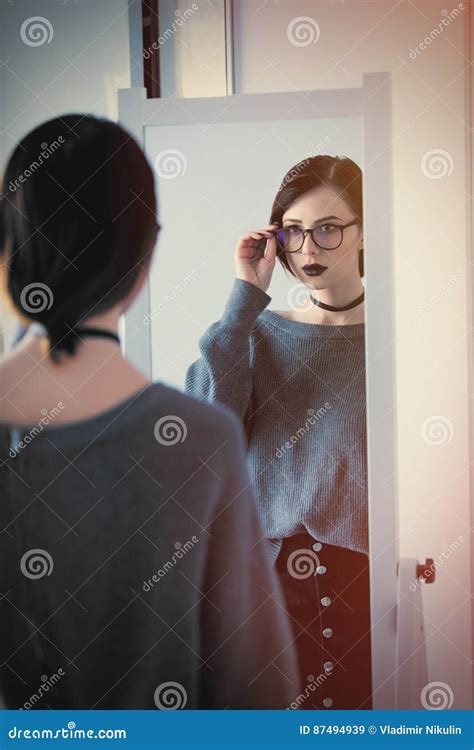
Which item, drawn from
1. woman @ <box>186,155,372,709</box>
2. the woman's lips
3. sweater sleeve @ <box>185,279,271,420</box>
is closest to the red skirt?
→ woman @ <box>186,155,372,709</box>

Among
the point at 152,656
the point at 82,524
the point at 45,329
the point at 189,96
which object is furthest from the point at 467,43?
the point at 152,656

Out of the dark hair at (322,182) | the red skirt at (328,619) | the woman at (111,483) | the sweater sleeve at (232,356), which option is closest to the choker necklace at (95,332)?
the woman at (111,483)

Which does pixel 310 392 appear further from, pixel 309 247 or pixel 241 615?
pixel 241 615

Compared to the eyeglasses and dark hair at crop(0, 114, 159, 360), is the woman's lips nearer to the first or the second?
the eyeglasses

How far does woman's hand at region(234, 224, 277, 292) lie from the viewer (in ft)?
3.69

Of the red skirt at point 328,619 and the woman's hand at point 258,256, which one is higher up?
the woman's hand at point 258,256

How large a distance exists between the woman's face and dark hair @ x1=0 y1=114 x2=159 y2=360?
22cm

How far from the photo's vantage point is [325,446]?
3.66ft

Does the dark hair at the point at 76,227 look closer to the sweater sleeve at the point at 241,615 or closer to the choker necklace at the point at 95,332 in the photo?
the choker necklace at the point at 95,332

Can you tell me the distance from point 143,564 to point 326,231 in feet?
1.80

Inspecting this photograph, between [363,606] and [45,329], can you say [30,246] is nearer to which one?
[45,329]

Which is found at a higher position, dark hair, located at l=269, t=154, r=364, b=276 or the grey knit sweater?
dark hair, located at l=269, t=154, r=364, b=276

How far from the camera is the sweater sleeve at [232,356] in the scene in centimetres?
112

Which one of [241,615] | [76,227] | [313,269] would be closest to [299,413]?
[313,269]
